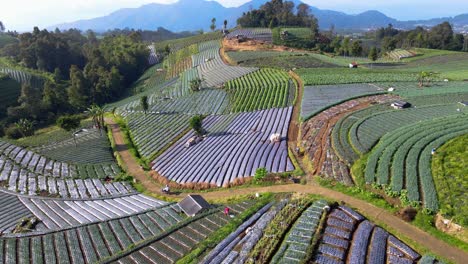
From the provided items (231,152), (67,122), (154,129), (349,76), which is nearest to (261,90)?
(349,76)

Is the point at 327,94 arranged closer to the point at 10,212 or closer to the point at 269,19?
the point at 10,212

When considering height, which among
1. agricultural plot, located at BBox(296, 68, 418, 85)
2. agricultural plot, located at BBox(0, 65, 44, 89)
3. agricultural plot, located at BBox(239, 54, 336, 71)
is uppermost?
agricultural plot, located at BBox(239, 54, 336, 71)

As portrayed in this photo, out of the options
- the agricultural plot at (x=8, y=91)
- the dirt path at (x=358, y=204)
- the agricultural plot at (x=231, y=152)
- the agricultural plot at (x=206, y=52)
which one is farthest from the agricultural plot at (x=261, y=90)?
the agricultural plot at (x=8, y=91)

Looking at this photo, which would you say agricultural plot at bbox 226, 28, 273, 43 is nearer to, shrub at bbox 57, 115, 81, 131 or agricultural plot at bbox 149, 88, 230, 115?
agricultural plot at bbox 149, 88, 230, 115

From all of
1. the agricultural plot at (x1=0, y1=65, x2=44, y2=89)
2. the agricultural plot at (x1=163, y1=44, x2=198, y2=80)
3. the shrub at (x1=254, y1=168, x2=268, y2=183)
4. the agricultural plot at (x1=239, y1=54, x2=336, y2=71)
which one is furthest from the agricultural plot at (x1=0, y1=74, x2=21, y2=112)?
the shrub at (x1=254, y1=168, x2=268, y2=183)

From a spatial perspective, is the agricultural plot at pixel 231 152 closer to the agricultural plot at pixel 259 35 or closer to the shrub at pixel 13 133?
the shrub at pixel 13 133

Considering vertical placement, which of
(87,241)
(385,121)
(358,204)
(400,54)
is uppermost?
(400,54)
